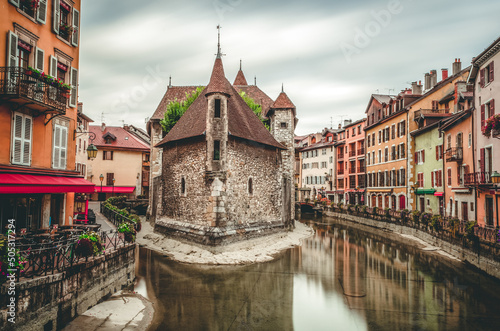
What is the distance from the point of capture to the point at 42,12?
1373 centimetres

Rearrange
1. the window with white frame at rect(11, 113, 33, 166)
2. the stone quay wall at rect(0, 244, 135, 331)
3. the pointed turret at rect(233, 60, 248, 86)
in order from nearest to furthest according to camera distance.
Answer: the stone quay wall at rect(0, 244, 135, 331) → the window with white frame at rect(11, 113, 33, 166) → the pointed turret at rect(233, 60, 248, 86)

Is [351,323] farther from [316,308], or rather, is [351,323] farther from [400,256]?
[400,256]

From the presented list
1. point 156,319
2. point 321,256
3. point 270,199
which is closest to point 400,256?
point 321,256

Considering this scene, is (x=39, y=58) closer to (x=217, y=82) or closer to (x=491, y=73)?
(x=217, y=82)

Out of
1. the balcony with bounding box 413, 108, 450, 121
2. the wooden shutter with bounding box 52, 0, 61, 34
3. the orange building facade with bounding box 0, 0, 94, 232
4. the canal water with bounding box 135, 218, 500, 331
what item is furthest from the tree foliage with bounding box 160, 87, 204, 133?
the balcony with bounding box 413, 108, 450, 121

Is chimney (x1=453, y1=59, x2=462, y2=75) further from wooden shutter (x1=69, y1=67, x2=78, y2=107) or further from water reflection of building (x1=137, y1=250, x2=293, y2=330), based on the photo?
wooden shutter (x1=69, y1=67, x2=78, y2=107)

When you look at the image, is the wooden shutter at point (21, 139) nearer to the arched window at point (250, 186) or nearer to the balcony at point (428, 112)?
the arched window at point (250, 186)

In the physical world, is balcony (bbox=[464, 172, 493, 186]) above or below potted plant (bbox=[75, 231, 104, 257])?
above

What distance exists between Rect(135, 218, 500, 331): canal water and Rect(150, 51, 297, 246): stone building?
10.8 feet

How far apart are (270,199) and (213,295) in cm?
1334

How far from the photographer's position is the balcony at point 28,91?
1161cm

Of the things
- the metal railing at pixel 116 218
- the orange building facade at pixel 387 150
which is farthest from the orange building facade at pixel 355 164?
the metal railing at pixel 116 218

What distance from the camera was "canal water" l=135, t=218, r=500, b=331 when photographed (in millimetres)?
10492

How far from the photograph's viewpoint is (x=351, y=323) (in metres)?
10.5
